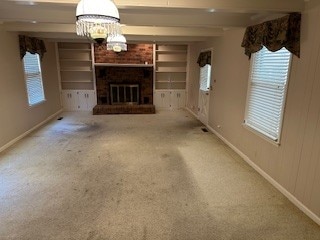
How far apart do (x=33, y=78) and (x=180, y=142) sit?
3.89 m

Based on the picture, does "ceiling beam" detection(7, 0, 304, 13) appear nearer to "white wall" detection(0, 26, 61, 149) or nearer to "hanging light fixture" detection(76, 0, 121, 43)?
"hanging light fixture" detection(76, 0, 121, 43)

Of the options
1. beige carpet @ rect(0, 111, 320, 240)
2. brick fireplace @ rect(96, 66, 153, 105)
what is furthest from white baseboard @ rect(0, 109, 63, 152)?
brick fireplace @ rect(96, 66, 153, 105)

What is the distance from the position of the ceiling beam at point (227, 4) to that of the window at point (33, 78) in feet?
11.4

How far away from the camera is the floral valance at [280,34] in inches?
97.2

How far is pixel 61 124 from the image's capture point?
575 cm

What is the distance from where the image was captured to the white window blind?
5770 millimetres

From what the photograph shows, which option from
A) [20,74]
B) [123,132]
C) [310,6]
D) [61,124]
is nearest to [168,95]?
[123,132]

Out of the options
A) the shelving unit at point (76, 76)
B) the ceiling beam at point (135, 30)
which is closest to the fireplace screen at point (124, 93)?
the shelving unit at point (76, 76)

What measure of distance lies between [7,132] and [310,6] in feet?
16.3

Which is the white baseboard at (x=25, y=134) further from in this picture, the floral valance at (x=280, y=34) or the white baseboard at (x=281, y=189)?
the floral valance at (x=280, y=34)

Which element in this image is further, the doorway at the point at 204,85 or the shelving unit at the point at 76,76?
the shelving unit at the point at 76,76

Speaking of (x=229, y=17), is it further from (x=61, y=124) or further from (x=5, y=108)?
(x=61, y=124)

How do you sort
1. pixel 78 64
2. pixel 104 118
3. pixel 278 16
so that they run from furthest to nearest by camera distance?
pixel 78 64 < pixel 104 118 < pixel 278 16

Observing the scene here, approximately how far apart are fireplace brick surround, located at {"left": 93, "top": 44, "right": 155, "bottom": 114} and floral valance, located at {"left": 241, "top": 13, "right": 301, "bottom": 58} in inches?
177
